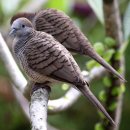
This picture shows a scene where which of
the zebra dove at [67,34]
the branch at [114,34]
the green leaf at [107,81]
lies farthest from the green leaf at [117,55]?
the zebra dove at [67,34]

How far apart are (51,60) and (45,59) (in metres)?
0.04

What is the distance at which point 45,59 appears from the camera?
7.10ft

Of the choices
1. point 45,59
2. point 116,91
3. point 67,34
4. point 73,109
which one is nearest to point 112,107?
point 116,91

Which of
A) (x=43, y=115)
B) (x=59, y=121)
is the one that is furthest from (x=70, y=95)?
(x=59, y=121)

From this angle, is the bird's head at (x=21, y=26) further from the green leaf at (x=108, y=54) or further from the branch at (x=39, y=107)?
the green leaf at (x=108, y=54)

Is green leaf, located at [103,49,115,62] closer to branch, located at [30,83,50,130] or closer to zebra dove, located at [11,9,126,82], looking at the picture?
zebra dove, located at [11,9,126,82]

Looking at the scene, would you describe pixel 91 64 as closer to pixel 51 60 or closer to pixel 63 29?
pixel 63 29

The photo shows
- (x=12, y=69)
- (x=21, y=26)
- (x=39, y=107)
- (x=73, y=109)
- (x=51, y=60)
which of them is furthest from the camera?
(x=73, y=109)

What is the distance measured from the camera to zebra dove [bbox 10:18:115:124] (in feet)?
6.75

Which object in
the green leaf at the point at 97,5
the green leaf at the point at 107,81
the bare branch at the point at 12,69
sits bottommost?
the green leaf at the point at 107,81

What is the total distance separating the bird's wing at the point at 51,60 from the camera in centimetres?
207

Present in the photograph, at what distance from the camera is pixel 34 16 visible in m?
2.73

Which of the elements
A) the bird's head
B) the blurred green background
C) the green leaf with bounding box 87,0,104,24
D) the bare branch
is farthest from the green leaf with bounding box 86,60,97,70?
the blurred green background

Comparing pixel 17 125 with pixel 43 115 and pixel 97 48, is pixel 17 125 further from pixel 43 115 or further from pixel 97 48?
pixel 43 115
